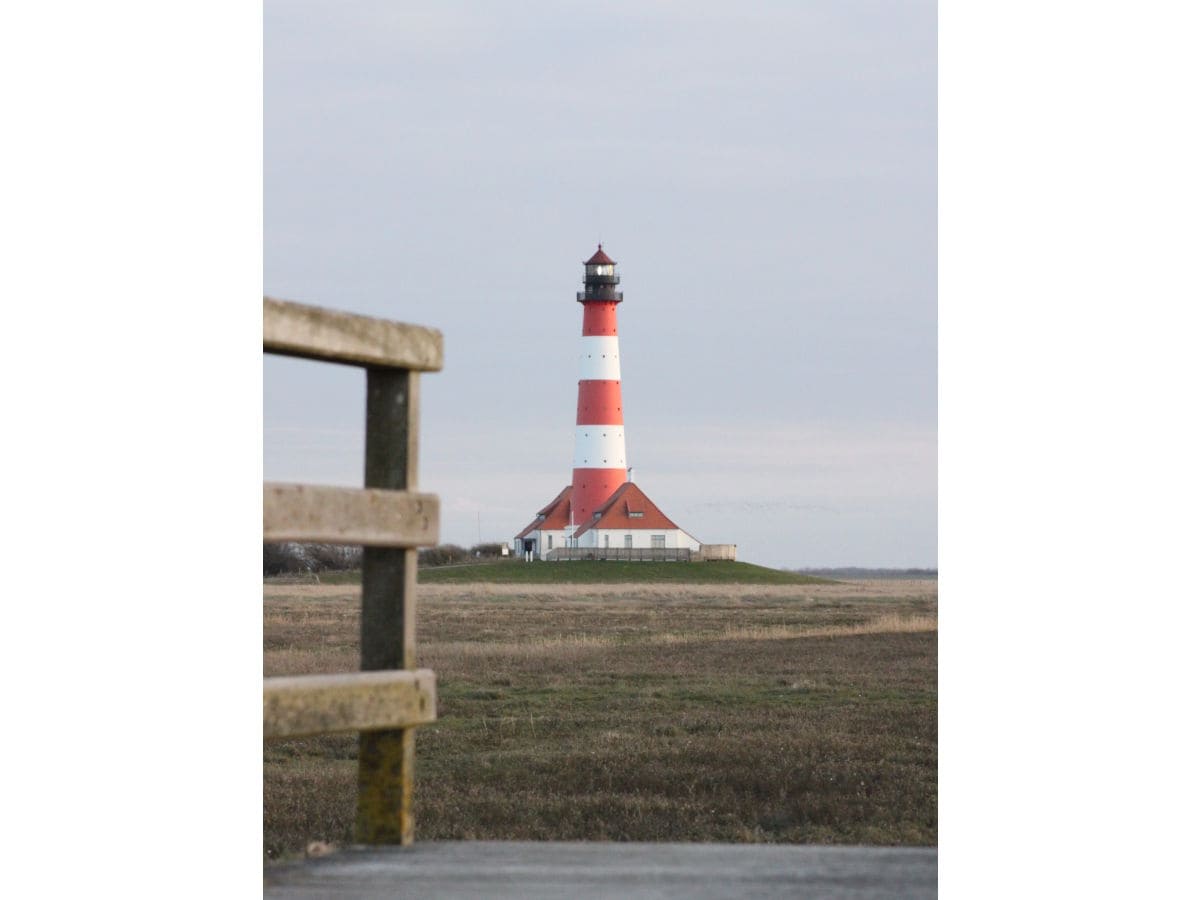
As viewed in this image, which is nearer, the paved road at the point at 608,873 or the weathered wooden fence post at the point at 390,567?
the paved road at the point at 608,873

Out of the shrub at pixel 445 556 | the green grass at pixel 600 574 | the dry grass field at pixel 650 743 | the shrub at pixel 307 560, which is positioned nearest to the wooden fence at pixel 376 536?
the dry grass field at pixel 650 743

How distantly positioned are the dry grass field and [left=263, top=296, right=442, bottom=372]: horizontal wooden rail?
108 centimetres

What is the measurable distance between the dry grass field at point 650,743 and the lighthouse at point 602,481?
30.9 m

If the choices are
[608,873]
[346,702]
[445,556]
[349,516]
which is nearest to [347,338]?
[349,516]

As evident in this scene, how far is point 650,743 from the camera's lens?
32.4ft

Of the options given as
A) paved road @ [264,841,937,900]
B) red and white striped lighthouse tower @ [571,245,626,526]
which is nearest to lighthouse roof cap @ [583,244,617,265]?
red and white striped lighthouse tower @ [571,245,626,526]

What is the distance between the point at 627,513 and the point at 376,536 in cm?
5473

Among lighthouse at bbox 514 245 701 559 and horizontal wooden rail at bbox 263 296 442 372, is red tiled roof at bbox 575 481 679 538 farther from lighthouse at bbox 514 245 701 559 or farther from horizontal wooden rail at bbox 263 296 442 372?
horizontal wooden rail at bbox 263 296 442 372

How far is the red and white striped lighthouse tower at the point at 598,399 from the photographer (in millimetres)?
53125

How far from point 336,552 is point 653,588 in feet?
38.7

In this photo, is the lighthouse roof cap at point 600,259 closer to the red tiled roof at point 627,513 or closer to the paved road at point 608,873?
the red tiled roof at point 627,513

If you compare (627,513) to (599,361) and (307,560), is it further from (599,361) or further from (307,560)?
(307,560)
